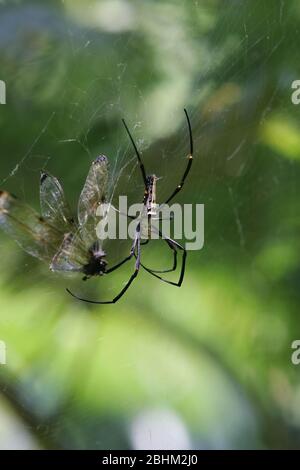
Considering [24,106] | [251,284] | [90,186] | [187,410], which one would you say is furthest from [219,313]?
[24,106]

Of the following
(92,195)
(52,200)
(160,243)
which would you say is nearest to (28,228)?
(52,200)

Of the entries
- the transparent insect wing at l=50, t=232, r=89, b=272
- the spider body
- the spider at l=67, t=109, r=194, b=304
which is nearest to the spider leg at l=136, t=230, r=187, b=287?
the spider at l=67, t=109, r=194, b=304

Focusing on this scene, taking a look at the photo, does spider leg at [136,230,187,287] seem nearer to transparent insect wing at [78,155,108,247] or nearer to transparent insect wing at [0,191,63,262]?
transparent insect wing at [78,155,108,247]

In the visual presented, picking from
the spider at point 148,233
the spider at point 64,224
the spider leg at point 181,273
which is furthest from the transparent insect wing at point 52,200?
the spider leg at point 181,273

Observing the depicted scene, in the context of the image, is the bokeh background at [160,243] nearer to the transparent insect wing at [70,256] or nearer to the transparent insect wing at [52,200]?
the transparent insect wing at [70,256]

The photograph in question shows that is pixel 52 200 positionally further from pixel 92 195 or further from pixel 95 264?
pixel 95 264
